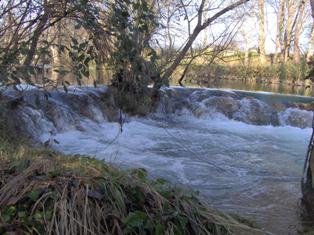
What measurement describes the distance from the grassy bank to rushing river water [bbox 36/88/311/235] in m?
1.01

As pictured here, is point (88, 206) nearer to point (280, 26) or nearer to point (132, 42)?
point (132, 42)

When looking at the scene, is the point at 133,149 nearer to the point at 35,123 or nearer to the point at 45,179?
the point at 35,123

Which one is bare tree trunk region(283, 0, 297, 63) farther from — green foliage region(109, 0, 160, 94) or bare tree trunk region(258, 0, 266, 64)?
green foliage region(109, 0, 160, 94)

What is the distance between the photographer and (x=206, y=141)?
37.3 ft

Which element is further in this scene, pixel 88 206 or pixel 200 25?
pixel 200 25

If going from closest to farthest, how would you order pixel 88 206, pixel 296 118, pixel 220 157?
pixel 88 206 → pixel 220 157 → pixel 296 118

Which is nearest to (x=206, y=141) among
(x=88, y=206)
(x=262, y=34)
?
(x=88, y=206)

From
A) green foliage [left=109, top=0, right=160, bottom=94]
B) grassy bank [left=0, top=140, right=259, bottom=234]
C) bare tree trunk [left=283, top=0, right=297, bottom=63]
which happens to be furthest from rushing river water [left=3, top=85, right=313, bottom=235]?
bare tree trunk [left=283, top=0, right=297, bottom=63]

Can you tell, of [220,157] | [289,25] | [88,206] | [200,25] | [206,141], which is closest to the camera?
[88,206]

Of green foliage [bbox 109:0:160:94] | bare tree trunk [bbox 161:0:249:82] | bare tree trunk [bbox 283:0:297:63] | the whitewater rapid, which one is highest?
bare tree trunk [bbox 283:0:297:63]

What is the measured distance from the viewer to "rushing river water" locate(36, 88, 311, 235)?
6340 millimetres

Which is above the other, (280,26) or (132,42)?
(280,26)

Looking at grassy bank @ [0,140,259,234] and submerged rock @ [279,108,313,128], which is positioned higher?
grassy bank @ [0,140,259,234]

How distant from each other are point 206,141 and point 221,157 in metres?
1.83
